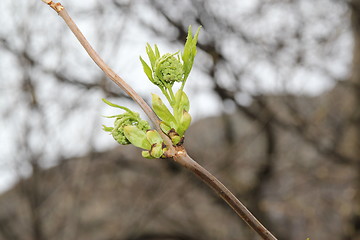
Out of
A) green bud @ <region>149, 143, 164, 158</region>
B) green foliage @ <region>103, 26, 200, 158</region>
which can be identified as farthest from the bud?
green bud @ <region>149, 143, 164, 158</region>

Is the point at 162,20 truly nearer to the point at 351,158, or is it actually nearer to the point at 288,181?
the point at 351,158

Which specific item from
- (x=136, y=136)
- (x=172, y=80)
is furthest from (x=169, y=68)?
(x=136, y=136)

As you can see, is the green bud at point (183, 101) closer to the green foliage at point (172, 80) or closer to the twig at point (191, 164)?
the green foliage at point (172, 80)

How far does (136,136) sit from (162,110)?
0.06m

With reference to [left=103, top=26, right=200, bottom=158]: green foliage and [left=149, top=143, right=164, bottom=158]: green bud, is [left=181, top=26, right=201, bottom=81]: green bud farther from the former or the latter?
[left=149, top=143, right=164, bottom=158]: green bud

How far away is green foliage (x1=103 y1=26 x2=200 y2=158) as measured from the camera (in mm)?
721

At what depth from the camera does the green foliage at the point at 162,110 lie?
2.37 feet

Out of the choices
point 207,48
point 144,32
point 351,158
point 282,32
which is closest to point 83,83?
point 144,32

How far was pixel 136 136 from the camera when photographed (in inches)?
30.0

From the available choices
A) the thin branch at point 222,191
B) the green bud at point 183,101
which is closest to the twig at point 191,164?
the thin branch at point 222,191

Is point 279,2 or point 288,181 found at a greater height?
point 279,2

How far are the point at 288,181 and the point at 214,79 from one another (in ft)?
11.8

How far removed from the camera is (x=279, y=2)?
3758 millimetres

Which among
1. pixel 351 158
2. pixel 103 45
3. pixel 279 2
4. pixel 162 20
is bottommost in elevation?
pixel 351 158
